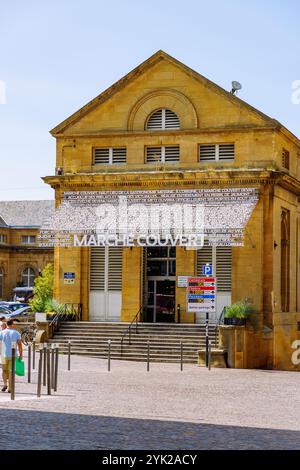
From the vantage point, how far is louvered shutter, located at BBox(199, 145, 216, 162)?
43.1m

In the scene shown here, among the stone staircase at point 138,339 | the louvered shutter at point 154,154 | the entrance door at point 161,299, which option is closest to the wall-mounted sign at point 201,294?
the stone staircase at point 138,339

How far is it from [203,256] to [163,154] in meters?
4.62

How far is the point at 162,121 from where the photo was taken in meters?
44.0

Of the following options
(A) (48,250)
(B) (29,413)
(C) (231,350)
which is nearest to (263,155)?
(C) (231,350)

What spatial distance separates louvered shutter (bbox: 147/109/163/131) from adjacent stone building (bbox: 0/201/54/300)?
160 feet

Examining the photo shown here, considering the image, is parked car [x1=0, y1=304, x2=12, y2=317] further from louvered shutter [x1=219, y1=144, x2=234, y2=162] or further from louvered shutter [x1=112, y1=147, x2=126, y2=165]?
louvered shutter [x1=219, y1=144, x2=234, y2=162]

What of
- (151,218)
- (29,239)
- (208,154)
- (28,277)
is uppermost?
(29,239)

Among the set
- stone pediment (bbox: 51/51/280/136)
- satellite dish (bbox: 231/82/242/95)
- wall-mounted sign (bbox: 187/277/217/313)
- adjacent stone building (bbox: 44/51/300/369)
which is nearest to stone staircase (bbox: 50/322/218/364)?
adjacent stone building (bbox: 44/51/300/369)

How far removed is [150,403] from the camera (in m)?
22.7

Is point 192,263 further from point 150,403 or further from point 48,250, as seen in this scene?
point 48,250

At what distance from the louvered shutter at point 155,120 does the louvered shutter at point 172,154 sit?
106 centimetres

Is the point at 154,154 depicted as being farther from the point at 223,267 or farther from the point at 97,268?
the point at 223,267

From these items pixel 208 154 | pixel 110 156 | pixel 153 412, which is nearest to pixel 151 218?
pixel 208 154

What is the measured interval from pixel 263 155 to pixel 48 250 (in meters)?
52.4
